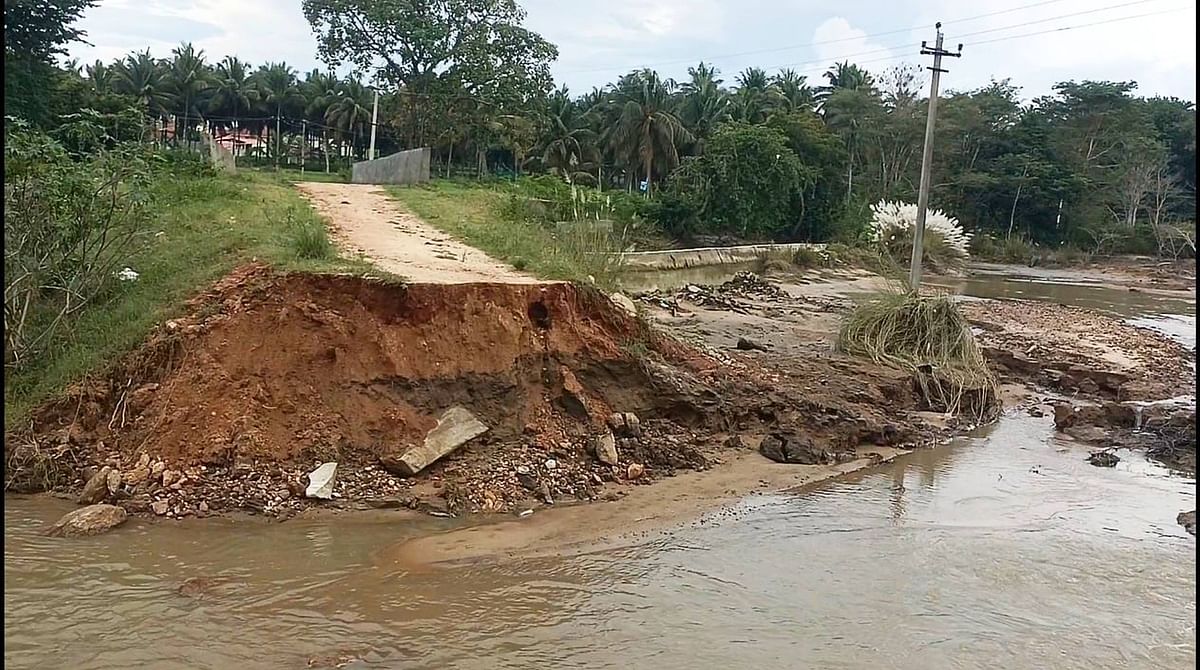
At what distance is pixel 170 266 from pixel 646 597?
22.2 ft

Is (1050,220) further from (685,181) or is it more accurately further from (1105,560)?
(1105,560)

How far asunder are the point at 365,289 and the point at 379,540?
263 cm

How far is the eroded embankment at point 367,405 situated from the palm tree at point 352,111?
4150 centimetres

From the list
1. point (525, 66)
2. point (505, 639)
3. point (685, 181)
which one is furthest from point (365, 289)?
point (685, 181)

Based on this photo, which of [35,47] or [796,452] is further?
[35,47]

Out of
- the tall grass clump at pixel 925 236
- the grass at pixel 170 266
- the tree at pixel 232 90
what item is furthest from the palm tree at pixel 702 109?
the grass at pixel 170 266

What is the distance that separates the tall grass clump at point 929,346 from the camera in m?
12.9

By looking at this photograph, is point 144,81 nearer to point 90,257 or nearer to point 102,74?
point 102,74

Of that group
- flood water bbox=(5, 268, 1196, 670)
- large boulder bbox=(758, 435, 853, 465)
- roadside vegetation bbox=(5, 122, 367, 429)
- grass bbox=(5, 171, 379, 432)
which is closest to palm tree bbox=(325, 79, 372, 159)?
grass bbox=(5, 171, 379, 432)

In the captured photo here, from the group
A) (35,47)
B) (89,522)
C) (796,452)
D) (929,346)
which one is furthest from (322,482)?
(35,47)

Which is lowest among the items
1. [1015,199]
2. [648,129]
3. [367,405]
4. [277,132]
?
[367,405]

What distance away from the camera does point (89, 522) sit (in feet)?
23.6

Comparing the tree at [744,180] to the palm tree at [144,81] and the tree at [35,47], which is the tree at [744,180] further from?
the palm tree at [144,81]

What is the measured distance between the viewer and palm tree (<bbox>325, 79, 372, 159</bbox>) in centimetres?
4900
